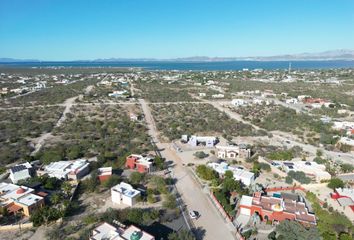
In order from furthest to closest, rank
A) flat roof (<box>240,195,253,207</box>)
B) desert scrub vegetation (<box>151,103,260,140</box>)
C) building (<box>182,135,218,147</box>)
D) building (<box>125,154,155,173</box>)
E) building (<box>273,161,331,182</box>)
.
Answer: desert scrub vegetation (<box>151,103,260,140</box>) → building (<box>182,135,218,147</box>) → building (<box>125,154,155,173</box>) → building (<box>273,161,331,182</box>) → flat roof (<box>240,195,253,207</box>)

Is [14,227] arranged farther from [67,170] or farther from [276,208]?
[276,208]

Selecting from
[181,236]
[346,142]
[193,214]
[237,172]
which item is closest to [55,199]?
[181,236]

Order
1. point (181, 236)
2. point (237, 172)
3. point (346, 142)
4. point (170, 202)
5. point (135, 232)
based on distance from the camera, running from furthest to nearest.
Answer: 1. point (346, 142)
2. point (237, 172)
3. point (170, 202)
4. point (181, 236)
5. point (135, 232)

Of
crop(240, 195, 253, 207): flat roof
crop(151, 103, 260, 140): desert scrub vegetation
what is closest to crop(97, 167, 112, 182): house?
crop(240, 195, 253, 207): flat roof

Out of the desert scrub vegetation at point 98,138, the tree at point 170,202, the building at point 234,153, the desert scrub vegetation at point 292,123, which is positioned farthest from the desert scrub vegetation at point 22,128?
the desert scrub vegetation at point 292,123

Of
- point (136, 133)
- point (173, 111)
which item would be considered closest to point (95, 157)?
point (136, 133)

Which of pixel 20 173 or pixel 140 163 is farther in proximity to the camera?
pixel 140 163

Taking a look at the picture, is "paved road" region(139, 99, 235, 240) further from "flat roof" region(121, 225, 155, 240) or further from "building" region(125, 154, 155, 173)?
"flat roof" region(121, 225, 155, 240)
